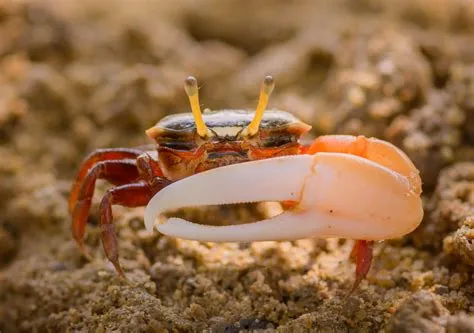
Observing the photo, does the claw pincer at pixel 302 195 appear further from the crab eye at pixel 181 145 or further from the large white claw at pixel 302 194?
the crab eye at pixel 181 145

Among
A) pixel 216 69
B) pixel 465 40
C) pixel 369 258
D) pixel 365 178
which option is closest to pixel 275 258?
pixel 369 258

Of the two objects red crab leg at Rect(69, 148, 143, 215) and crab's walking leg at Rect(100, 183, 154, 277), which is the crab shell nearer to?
crab's walking leg at Rect(100, 183, 154, 277)

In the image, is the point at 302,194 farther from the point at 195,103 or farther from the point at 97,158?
the point at 97,158

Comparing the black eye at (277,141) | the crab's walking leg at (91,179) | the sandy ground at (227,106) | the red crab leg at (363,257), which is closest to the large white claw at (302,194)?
the red crab leg at (363,257)

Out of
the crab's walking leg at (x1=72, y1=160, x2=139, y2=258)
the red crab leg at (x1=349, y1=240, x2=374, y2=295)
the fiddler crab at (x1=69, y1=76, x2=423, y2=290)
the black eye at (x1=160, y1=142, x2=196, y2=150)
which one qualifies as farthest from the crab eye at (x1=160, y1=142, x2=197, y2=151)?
the red crab leg at (x1=349, y1=240, x2=374, y2=295)

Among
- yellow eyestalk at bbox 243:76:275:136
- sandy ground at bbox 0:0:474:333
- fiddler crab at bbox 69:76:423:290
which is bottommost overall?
sandy ground at bbox 0:0:474:333

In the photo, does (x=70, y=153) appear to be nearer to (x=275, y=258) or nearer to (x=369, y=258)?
(x=275, y=258)
